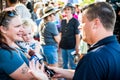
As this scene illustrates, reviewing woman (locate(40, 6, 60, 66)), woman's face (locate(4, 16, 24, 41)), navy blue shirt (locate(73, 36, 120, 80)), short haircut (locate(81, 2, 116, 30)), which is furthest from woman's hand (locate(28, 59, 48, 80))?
woman (locate(40, 6, 60, 66))

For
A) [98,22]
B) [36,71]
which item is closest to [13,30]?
[36,71]

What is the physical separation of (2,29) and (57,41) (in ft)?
13.5

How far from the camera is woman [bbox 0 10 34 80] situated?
2922mm

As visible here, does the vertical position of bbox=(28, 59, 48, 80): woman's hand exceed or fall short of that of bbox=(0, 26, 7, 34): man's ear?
it falls short

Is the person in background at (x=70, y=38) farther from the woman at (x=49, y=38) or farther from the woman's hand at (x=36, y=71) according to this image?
the woman's hand at (x=36, y=71)

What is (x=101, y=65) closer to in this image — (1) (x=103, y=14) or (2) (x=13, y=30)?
(1) (x=103, y=14)

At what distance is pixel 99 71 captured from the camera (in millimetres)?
2549

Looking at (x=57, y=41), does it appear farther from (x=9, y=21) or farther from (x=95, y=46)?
(x=95, y=46)

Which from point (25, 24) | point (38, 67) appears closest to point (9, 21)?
point (38, 67)

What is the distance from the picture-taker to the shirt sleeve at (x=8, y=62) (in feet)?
9.56

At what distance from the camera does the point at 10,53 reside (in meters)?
2.97

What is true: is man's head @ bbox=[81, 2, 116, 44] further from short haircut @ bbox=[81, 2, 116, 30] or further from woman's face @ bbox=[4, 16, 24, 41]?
woman's face @ bbox=[4, 16, 24, 41]

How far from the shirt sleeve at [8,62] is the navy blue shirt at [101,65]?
23.0 inches

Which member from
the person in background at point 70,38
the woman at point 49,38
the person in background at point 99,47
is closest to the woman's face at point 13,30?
the person in background at point 99,47
